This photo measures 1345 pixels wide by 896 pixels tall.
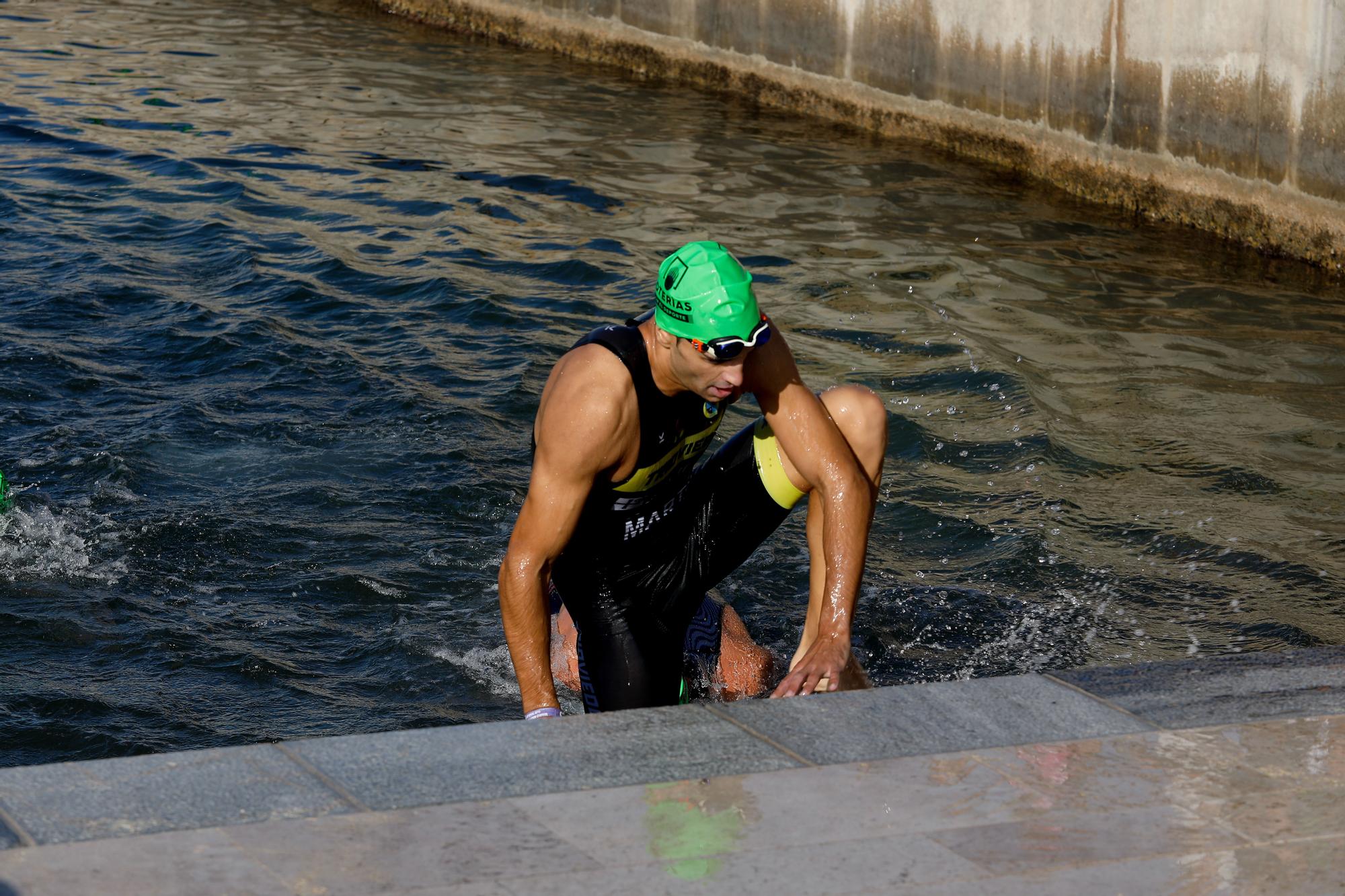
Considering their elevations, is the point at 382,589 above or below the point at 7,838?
below

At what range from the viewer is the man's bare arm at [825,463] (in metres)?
5.15

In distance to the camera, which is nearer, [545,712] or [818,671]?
[545,712]

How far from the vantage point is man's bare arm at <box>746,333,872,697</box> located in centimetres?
515

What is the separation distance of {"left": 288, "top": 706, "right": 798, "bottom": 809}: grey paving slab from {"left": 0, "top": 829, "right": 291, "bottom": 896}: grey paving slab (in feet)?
1.29

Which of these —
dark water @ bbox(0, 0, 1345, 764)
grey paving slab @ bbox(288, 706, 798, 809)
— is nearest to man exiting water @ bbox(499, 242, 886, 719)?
grey paving slab @ bbox(288, 706, 798, 809)

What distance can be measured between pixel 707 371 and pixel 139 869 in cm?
222

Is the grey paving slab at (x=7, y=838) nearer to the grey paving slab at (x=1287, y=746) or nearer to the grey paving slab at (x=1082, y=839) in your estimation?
the grey paving slab at (x=1082, y=839)

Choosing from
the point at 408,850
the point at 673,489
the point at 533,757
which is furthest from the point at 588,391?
the point at 408,850

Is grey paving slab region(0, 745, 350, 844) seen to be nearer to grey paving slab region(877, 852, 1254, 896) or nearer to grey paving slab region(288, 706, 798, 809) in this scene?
grey paving slab region(288, 706, 798, 809)

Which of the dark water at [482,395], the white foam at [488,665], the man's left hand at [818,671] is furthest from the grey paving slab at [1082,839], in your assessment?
the white foam at [488,665]

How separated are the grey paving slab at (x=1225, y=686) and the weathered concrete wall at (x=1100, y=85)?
8452mm

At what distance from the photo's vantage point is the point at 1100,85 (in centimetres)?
1423

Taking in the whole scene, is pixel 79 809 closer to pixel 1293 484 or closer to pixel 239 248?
pixel 1293 484

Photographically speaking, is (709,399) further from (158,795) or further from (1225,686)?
(158,795)
